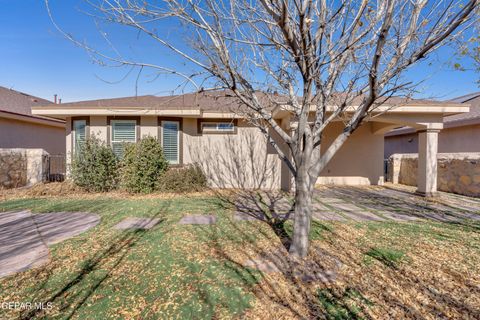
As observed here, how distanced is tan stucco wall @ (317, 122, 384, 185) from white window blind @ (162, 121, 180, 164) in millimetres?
6742

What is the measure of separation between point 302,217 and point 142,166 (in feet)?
20.3

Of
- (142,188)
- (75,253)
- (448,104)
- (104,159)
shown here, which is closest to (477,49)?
(448,104)

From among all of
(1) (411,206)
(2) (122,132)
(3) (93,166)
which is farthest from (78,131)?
(1) (411,206)

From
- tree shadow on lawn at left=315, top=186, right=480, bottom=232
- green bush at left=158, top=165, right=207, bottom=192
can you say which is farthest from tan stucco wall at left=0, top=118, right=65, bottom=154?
tree shadow on lawn at left=315, top=186, right=480, bottom=232

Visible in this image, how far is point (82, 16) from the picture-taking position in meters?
3.29

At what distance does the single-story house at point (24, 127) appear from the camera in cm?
1108

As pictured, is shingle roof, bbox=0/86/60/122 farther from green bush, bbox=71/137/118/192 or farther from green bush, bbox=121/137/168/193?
green bush, bbox=121/137/168/193

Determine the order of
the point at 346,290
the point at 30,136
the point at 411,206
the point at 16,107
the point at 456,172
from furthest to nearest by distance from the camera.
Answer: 1. the point at 30,136
2. the point at 16,107
3. the point at 456,172
4. the point at 411,206
5. the point at 346,290

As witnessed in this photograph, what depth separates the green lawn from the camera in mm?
2367

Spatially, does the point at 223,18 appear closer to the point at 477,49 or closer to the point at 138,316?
the point at 138,316

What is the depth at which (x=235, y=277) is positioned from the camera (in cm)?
292

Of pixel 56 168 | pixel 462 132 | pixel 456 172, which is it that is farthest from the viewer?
pixel 462 132

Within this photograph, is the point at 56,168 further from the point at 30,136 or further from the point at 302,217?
the point at 302,217

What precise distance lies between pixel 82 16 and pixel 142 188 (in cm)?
572
